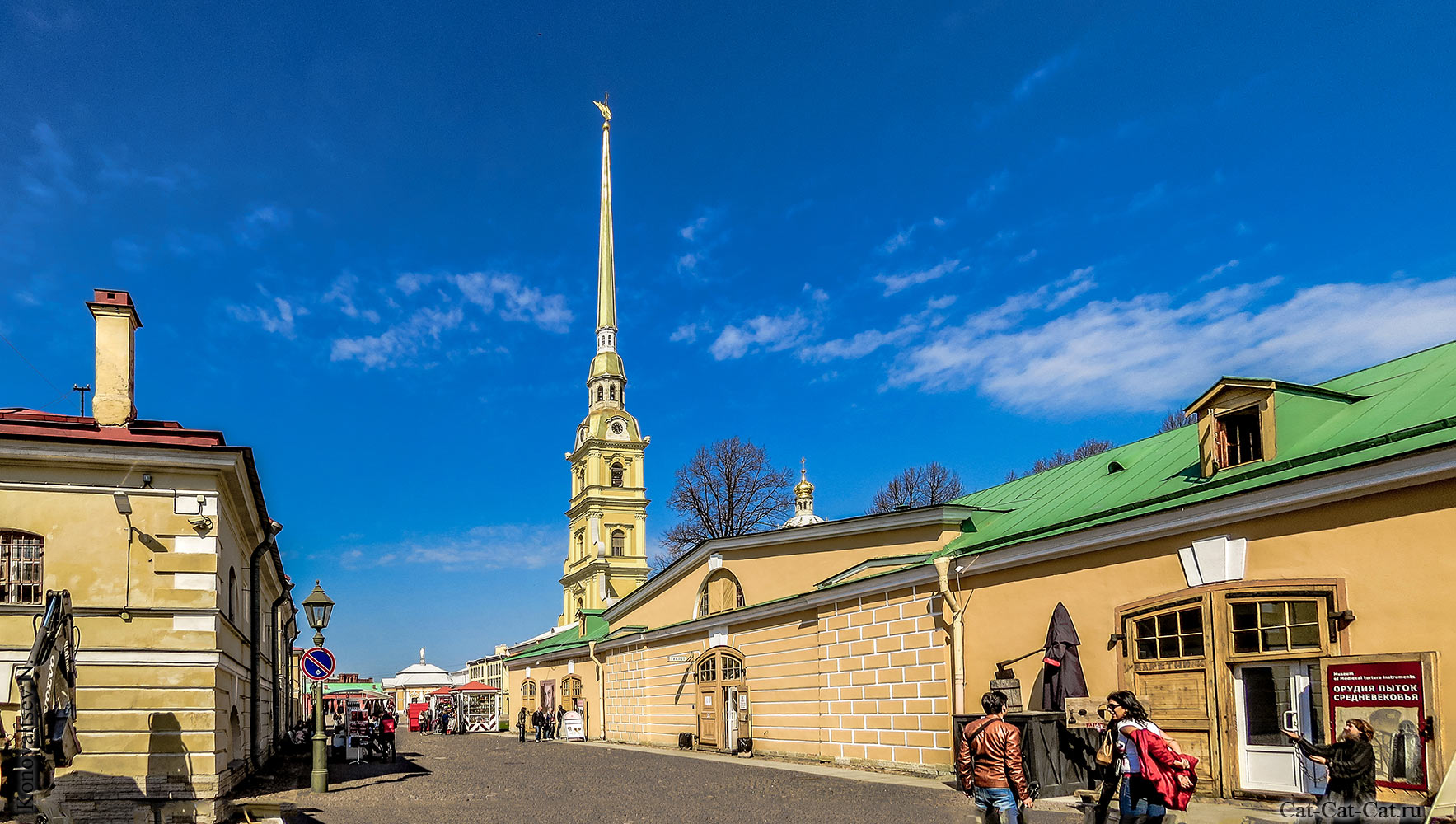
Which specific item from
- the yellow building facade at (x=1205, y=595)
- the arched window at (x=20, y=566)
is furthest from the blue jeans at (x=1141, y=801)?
the arched window at (x=20, y=566)

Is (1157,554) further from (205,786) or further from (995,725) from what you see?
(205,786)

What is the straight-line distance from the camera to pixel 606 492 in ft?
240

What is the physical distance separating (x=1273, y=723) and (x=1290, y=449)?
133 inches

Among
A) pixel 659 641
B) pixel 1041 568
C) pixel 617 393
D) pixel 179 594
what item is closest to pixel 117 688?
pixel 179 594

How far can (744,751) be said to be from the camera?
25922 millimetres

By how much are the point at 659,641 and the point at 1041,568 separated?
17935mm

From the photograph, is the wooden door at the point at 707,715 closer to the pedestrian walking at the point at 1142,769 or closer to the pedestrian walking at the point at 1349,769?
the pedestrian walking at the point at 1142,769

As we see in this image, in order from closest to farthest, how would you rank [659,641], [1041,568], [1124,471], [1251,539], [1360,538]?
[1360,538]
[1251,539]
[1041,568]
[1124,471]
[659,641]

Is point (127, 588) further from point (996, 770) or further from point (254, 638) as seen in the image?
point (996, 770)

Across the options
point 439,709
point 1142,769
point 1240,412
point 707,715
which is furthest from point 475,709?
point 1142,769

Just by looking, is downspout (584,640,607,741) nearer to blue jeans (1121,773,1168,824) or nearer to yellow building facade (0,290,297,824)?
yellow building facade (0,290,297,824)

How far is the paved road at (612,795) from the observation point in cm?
1443

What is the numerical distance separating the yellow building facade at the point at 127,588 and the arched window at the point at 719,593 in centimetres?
1459

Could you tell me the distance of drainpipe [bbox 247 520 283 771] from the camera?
845 inches
